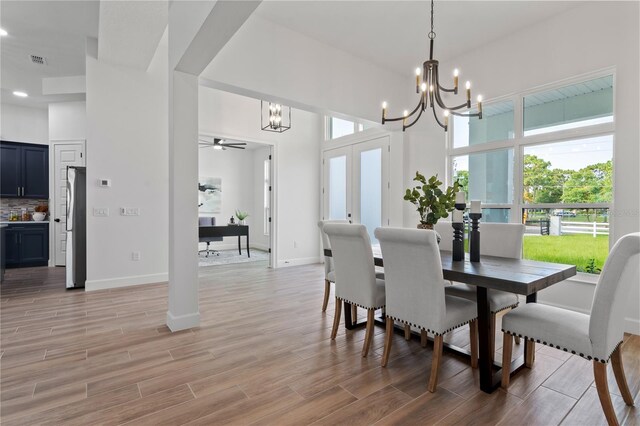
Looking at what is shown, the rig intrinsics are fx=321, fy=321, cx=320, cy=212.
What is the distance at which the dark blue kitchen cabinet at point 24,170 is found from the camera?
612 centimetres

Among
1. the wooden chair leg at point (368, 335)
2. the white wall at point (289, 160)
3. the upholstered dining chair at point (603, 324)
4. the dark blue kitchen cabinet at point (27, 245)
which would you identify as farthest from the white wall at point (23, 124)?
the upholstered dining chair at point (603, 324)

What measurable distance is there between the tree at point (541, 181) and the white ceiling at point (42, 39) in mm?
5371

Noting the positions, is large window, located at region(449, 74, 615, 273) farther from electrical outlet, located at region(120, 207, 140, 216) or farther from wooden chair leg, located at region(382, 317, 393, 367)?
electrical outlet, located at region(120, 207, 140, 216)

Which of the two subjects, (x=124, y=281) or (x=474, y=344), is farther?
(x=124, y=281)

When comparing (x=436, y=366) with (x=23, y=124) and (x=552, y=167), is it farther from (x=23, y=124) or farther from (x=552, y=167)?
(x=23, y=124)

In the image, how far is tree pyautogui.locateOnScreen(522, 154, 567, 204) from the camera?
365 centimetres

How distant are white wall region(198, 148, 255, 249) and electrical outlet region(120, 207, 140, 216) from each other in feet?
12.1

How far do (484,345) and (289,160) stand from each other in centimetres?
501

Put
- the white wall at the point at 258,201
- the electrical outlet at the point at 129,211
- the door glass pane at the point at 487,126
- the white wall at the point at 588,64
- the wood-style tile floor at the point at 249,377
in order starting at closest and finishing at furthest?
the wood-style tile floor at the point at 249,377 < the white wall at the point at 588,64 < the door glass pane at the point at 487,126 < the electrical outlet at the point at 129,211 < the white wall at the point at 258,201

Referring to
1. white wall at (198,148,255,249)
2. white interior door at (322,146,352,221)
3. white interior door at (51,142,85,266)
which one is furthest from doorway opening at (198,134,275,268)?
white interior door at (51,142,85,266)

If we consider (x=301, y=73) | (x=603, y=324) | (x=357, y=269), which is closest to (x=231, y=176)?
(x=301, y=73)

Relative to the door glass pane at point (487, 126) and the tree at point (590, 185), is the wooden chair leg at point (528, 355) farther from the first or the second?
the door glass pane at point (487, 126)

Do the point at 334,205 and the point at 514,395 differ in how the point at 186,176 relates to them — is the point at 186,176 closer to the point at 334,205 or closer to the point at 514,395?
the point at 514,395

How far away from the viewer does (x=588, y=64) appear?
3330mm
